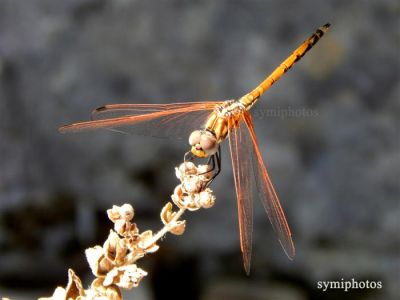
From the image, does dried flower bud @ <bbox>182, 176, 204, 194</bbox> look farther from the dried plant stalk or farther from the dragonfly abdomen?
the dragonfly abdomen

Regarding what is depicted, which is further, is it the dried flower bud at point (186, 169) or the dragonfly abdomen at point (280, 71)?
the dragonfly abdomen at point (280, 71)

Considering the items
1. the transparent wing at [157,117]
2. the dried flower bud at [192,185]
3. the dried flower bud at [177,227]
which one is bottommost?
the dried flower bud at [177,227]

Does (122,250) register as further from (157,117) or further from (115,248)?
(157,117)

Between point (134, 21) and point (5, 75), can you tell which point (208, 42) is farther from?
point (5, 75)

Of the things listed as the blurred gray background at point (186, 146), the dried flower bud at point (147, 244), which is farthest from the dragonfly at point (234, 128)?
the blurred gray background at point (186, 146)

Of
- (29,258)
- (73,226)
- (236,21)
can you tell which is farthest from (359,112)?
(29,258)

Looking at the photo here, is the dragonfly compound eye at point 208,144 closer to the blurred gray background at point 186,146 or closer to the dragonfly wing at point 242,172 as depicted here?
the dragonfly wing at point 242,172
